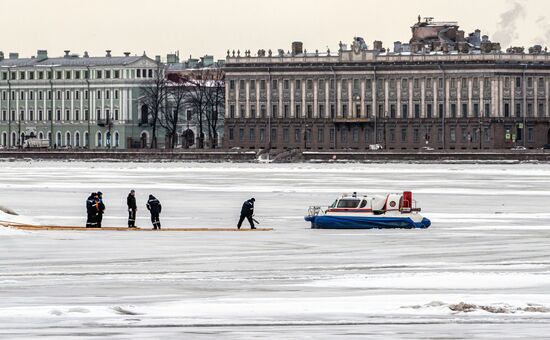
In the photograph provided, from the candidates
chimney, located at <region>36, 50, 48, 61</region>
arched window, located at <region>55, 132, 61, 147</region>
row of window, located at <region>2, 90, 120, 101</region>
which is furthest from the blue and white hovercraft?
chimney, located at <region>36, 50, 48, 61</region>

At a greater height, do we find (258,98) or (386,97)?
(258,98)

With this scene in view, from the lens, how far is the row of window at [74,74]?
584 ft

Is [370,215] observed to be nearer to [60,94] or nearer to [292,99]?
[292,99]

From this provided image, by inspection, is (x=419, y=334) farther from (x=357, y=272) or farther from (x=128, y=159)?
(x=128, y=159)

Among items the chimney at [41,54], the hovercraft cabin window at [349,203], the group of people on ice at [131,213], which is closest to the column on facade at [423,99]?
the chimney at [41,54]

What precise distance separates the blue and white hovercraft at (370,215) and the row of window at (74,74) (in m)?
131

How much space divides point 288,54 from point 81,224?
124209mm

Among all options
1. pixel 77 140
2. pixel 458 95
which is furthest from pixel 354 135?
pixel 77 140

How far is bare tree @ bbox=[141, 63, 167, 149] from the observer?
168375 mm

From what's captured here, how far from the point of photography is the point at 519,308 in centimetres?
2616

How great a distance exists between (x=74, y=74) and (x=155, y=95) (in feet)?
44.9

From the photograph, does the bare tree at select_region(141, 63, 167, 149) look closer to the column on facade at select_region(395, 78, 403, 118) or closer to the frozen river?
the column on facade at select_region(395, 78, 403, 118)

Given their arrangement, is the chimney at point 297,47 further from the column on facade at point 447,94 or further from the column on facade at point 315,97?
the column on facade at point 447,94

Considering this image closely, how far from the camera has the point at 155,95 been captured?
17000 centimetres
